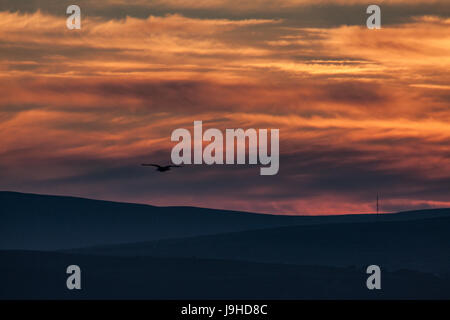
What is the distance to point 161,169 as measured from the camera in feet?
397
